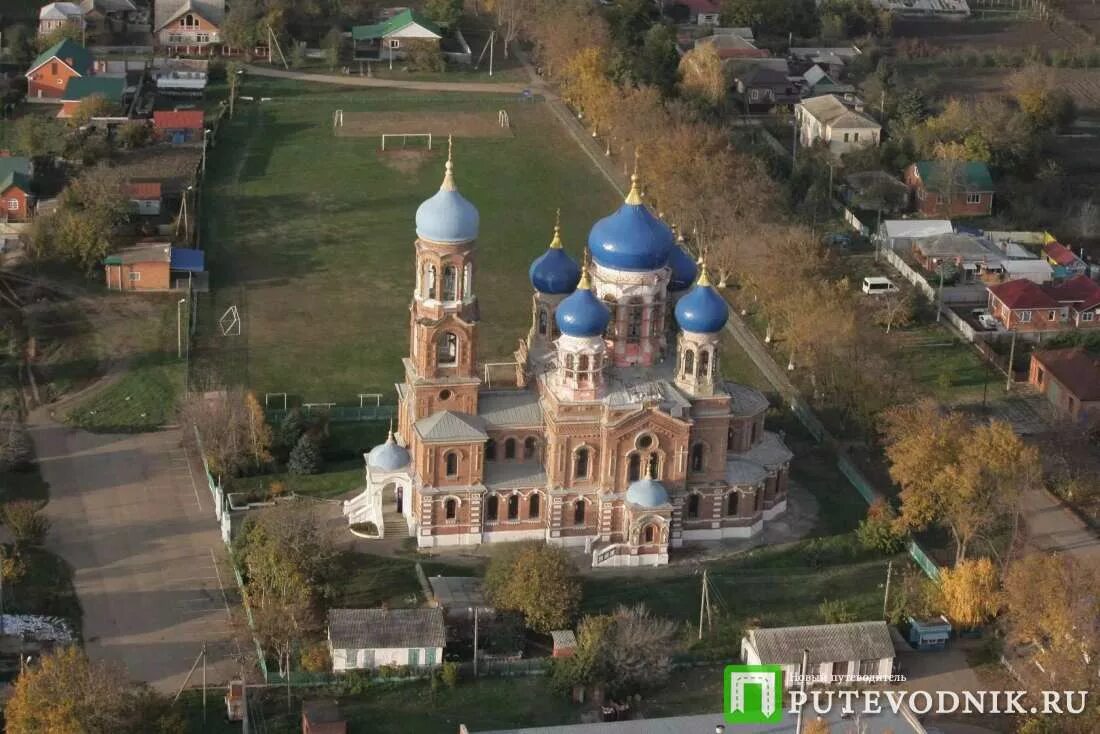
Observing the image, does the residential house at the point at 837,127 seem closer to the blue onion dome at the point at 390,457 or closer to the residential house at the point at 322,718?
the blue onion dome at the point at 390,457

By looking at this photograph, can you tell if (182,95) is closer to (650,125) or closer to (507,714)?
(650,125)

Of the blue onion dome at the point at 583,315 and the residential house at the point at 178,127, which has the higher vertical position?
the blue onion dome at the point at 583,315

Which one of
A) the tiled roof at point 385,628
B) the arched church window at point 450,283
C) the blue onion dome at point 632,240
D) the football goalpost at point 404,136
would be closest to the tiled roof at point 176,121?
the football goalpost at point 404,136

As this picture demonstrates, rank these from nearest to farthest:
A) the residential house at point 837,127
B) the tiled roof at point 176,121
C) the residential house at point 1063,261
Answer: the residential house at point 1063,261
the tiled roof at point 176,121
the residential house at point 837,127

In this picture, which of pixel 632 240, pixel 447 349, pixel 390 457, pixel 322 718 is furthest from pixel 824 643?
pixel 390 457

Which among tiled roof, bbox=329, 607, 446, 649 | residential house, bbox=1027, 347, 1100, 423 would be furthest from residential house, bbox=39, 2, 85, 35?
tiled roof, bbox=329, 607, 446, 649

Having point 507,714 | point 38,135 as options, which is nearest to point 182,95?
point 38,135

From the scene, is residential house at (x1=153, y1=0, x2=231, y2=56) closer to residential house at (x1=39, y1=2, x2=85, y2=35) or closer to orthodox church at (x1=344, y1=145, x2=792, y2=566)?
residential house at (x1=39, y1=2, x2=85, y2=35)
